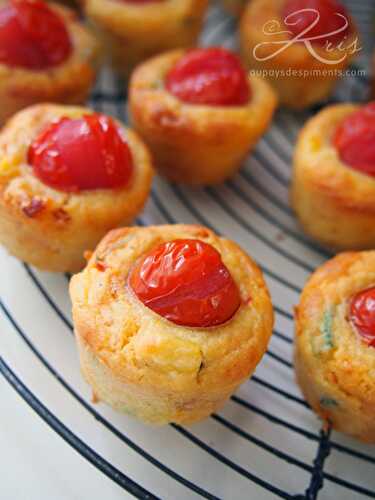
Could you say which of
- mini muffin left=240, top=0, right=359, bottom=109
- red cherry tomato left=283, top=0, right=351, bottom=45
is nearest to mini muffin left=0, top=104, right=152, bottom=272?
mini muffin left=240, top=0, right=359, bottom=109

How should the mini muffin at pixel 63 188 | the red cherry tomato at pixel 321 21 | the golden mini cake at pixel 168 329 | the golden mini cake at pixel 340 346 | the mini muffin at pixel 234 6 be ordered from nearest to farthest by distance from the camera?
the golden mini cake at pixel 168 329 < the golden mini cake at pixel 340 346 < the mini muffin at pixel 63 188 < the red cherry tomato at pixel 321 21 < the mini muffin at pixel 234 6

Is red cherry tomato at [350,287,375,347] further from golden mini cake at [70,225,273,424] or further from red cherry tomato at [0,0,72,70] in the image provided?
red cherry tomato at [0,0,72,70]

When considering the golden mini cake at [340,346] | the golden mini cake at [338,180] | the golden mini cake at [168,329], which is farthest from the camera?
the golden mini cake at [338,180]

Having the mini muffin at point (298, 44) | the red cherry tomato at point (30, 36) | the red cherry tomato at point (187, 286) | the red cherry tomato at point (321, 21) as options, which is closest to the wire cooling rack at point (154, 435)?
the red cherry tomato at point (187, 286)

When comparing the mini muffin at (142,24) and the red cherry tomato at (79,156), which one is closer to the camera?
the red cherry tomato at (79,156)

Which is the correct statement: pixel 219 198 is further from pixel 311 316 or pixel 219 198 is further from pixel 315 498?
pixel 315 498

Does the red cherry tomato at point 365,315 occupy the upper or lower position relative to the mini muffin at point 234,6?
lower

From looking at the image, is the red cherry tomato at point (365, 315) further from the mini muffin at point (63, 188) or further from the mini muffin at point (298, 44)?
the mini muffin at point (298, 44)
